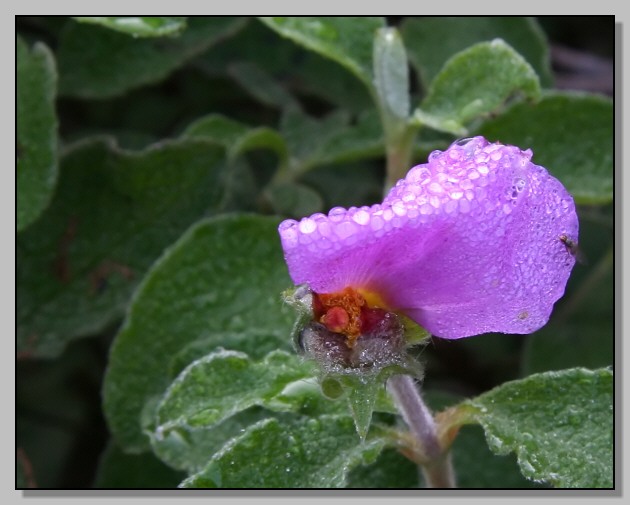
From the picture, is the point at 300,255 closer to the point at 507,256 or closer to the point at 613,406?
the point at 507,256

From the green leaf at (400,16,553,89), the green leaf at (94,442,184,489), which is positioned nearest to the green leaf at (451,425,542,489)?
the green leaf at (94,442,184,489)

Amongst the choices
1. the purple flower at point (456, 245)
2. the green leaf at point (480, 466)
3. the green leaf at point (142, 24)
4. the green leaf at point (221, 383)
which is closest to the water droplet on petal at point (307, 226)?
the purple flower at point (456, 245)

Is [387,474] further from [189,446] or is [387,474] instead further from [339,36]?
[339,36]

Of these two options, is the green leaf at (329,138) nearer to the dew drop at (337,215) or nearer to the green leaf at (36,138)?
the green leaf at (36,138)

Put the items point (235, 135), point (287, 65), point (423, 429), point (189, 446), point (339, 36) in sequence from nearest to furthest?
point (423, 429), point (189, 446), point (339, 36), point (235, 135), point (287, 65)

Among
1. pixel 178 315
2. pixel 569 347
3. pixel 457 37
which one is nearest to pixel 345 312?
pixel 178 315

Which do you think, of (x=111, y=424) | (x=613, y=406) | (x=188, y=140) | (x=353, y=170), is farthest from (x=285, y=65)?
(x=613, y=406)

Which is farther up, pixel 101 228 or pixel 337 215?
pixel 337 215
